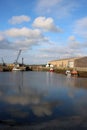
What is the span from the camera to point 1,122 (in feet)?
44.9

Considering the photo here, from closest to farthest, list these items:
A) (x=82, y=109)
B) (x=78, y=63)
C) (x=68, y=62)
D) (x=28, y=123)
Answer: (x=28, y=123) → (x=82, y=109) → (x=78, y=63) → (x=68, y=62)

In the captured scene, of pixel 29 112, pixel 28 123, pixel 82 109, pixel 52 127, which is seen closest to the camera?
pixel 52 127

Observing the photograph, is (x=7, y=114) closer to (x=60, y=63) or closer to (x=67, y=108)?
(x=67, y=108)

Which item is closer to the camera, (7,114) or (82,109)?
(7,114)

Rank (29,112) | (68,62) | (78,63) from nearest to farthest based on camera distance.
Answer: (29,112), (78,63), (68,62)

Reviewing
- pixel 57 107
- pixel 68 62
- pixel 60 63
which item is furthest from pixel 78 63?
A: pixel 57 107

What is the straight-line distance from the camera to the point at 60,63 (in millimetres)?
148500

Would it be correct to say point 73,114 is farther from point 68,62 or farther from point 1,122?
point 68,62

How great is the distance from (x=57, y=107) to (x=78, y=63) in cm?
9074

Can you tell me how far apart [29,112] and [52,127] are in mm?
4269

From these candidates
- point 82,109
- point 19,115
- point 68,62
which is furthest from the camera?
point 68,62

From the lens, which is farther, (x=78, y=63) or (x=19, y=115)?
(x=78, y=63)

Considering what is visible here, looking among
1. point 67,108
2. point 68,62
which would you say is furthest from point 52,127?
point 68,62

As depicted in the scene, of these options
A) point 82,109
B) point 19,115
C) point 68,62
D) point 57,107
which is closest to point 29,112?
point 19,115
